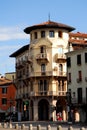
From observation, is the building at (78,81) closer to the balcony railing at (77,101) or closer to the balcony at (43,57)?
the balcony railing at (77,101)

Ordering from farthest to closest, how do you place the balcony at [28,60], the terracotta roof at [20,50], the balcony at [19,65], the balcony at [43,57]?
1. the balcony at [19,65]
2. the terracotta roof at [20,50]
3. the balcony at [28,60]
4. the balcony at [43,57]

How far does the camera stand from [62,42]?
87.0 m

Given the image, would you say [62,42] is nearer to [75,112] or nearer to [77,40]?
[77,40]

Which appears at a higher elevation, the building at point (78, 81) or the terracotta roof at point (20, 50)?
the terracotta roof at point (20, 50)

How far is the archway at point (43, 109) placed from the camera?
8606 cm

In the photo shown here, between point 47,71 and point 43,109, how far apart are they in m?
7.87

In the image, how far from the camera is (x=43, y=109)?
8706 cm

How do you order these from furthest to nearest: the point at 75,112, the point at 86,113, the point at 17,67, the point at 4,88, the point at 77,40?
the point at 4,88 → the point at 17,67 → the point at 77,40 → the point at 75,112 → the point at 86,113

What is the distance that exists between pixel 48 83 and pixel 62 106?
216 inches

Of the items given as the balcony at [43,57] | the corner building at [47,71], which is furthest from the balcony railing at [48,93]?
the balcony at [43,57]

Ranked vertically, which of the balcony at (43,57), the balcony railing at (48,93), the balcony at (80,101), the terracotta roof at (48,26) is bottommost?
the balcony at (80,101)

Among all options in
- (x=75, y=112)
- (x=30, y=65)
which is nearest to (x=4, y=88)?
(x=30, y=65)

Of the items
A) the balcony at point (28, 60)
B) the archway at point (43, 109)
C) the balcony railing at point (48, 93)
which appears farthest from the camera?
the balcony at point (28, 60)

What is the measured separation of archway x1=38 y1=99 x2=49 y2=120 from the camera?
3388 inches
